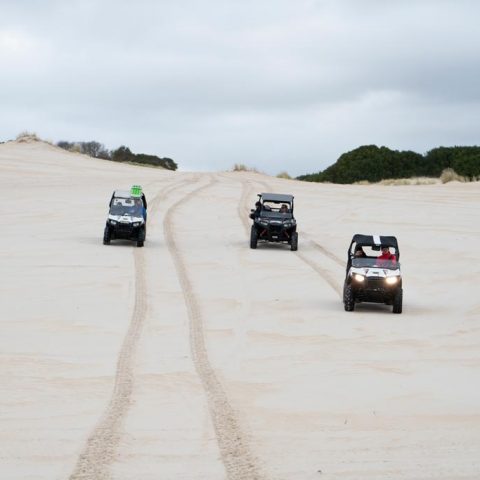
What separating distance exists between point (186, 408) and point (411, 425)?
2.32 meters

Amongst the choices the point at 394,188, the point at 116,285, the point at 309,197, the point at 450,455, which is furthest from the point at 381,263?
the point at 394,188

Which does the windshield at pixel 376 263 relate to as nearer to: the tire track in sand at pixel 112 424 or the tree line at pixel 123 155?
the tire track in sand at pixel 112 424

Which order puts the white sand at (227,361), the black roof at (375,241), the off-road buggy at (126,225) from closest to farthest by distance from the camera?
the white sand at (227,361), the black roof at (375,241), the off-road buggy at (126,225)

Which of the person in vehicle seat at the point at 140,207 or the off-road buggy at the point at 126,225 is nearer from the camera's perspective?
the off-road buggy at the point at 126,225

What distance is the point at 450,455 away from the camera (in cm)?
952

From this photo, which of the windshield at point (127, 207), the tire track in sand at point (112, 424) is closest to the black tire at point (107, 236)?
the windshield at point (127, 207)

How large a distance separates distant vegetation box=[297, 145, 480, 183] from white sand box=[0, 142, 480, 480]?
48.4 meters

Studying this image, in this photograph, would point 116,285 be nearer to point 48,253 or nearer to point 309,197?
point 48,253

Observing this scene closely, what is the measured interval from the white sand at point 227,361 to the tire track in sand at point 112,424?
3 cm

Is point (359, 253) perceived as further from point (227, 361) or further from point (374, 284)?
point (227, 361)

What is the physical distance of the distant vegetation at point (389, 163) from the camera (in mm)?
81162

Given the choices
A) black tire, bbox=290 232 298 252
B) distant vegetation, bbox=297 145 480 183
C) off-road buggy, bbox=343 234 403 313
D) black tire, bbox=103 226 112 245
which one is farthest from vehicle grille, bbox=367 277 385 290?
distant vegetation, bbox=297 145 480 183

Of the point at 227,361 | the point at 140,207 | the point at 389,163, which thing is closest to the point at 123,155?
the point at 389,163

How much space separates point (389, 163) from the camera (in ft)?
273
